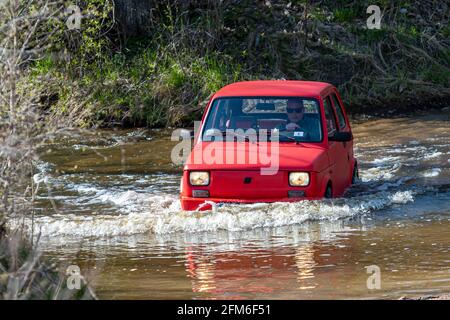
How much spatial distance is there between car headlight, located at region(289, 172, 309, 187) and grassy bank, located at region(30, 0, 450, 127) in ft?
27.8

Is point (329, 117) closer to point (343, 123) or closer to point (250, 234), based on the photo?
point (343, 123)

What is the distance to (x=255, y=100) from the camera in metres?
13.0

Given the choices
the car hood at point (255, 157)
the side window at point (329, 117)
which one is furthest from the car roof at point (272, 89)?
the car hood at point (255, 157)

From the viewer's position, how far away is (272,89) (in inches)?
490

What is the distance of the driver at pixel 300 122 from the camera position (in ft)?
39.5

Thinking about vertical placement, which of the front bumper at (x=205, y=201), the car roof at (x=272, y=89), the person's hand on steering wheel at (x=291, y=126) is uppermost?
the car roof at (x=272, y=89)

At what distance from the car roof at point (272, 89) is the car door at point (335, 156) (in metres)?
0.23

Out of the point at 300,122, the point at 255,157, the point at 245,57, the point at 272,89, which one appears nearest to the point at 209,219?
the point at 255,157

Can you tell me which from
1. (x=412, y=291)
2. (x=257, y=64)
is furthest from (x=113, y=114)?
(x=412, y=291)

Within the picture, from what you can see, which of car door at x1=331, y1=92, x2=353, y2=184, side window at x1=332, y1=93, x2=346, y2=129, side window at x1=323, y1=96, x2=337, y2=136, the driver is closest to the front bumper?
the driver

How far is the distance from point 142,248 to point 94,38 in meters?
10.7

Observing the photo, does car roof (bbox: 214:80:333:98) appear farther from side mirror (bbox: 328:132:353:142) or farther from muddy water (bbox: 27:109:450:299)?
muddy water (bbox: 27:109:450:299)

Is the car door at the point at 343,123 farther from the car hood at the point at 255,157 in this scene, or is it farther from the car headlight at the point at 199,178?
the car headlight at the point at 199,178
